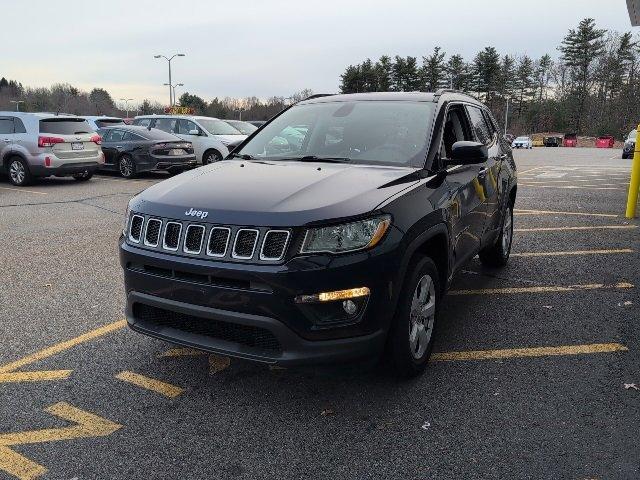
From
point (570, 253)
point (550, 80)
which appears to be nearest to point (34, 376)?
point (570, 253)

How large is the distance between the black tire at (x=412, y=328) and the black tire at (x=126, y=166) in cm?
1357

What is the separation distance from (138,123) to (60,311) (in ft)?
48.4

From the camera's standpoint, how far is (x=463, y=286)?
18.2 ft

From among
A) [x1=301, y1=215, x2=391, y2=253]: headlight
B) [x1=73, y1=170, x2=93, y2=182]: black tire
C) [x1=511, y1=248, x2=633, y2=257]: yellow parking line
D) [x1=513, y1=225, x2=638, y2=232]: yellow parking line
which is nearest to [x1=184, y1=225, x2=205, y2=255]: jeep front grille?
[x1=301, y1=215, x2=391, y2=253]: headlight

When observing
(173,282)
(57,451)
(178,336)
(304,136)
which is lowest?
(57,451)

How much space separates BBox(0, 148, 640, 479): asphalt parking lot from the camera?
272 centimetres

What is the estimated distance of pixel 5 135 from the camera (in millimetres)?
14008

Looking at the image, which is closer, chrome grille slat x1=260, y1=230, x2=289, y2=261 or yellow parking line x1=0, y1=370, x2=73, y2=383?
chrome grille slat x1=260, y1=230, x2=289, y2=261

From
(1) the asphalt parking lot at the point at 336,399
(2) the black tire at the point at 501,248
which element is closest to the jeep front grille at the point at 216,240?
(1) the asphalt parking lot at the point at 336,399

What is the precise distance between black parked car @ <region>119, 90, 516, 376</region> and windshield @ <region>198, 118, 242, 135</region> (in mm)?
13498

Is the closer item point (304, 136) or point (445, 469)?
point (445, 469)

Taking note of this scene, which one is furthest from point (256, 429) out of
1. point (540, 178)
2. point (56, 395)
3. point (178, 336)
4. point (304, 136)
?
point (540, 178)

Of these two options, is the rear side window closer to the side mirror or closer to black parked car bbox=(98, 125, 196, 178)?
black parked car bbox=(98, 125, 196, 178)

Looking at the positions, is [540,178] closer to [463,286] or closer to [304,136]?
[463,286]
